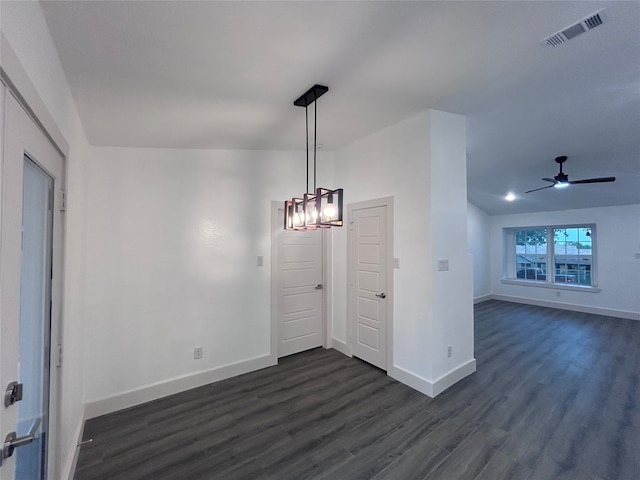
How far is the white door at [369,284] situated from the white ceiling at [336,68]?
119 centimetres

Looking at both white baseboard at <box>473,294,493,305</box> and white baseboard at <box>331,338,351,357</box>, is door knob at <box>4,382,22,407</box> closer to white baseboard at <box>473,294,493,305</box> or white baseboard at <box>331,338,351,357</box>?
white baseboard at <box>331,338,351,357</box>

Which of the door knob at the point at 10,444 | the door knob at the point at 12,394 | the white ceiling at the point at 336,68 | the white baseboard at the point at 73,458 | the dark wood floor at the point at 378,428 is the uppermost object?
the white ceiling at the point at 336,68

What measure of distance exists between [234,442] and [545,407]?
3.01 m

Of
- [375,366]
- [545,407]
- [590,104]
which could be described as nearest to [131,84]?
[375,366]

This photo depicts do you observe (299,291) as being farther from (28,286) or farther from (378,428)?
(28,286)

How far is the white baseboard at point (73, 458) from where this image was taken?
72.6 inches

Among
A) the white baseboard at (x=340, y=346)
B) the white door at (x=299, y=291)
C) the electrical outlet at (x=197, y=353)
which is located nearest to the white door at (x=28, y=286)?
the electrical outlet at (x=197, y=353)

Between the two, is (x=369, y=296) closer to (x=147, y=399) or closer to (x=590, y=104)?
(x=147, y=399)

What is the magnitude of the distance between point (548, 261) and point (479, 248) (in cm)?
174

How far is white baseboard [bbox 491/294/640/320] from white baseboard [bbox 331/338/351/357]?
20.1 feet

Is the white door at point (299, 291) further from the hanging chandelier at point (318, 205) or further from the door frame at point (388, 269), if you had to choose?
the hanging chandelier at point (318, 205)

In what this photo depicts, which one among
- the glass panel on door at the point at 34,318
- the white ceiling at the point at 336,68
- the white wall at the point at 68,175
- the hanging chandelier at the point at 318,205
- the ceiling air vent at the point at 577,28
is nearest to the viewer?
the white wall at the point at 68,175

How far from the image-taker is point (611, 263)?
620 cm

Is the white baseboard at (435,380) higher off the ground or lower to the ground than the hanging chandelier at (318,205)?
lower
